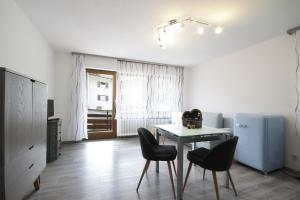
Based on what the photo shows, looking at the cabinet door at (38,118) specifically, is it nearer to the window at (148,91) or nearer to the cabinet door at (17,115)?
the cabinet door at (17,115)

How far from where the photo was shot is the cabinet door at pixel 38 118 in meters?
1.86

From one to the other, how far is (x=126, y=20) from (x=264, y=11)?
2044mm

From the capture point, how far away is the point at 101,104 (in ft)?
16.9

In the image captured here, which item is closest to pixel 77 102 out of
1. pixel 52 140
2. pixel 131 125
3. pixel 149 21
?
pixel 52 140

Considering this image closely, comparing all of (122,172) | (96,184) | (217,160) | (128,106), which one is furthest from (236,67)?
(96,184)

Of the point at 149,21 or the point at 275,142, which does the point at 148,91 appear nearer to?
the point at 149,21

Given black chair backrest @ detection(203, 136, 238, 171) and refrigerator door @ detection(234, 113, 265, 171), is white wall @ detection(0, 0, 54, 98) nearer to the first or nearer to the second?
black chair backrest @ detection(203, 136, 238, 171)

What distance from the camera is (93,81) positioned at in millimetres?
5012

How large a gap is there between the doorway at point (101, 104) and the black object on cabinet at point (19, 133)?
2911 mm

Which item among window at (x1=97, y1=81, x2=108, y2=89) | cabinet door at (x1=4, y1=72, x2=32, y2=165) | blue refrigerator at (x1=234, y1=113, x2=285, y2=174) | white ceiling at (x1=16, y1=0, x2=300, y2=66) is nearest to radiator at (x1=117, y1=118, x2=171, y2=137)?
window at (x1=97, y1=81, x2=108, y2=89)

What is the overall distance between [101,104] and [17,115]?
372 centimetres

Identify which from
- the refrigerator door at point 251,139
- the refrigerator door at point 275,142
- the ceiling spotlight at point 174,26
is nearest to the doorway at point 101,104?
the ceiling spotlight at point 174,26

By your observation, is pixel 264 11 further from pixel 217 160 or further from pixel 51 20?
pixel 51 20

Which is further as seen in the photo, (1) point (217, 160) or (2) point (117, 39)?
(2) point (117, 39)
